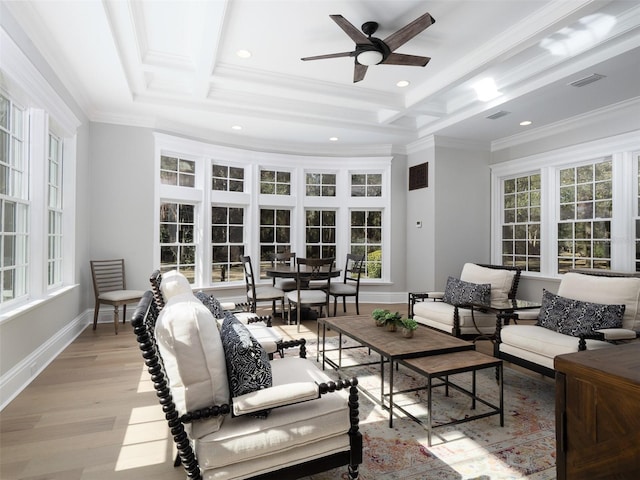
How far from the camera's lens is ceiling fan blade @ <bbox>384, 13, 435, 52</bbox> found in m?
2.98

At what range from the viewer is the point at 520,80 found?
4402 mm

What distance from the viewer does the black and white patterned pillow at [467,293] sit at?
442cm

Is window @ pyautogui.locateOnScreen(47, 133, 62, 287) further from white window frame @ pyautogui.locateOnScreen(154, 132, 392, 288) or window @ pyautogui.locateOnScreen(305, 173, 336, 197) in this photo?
window @ pyautogui.locateOnScreen(305, 173, 336, 197)

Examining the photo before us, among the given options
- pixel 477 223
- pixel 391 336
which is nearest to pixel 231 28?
pixel 391 336

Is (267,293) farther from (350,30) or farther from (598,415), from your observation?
(598,415)

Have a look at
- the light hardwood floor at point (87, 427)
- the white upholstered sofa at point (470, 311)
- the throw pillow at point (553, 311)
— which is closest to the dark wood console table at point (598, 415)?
the light hardwood floor at point (87, 427)

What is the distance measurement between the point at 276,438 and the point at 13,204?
10.5 ft

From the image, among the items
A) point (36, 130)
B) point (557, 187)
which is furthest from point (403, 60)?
point (557, 187)

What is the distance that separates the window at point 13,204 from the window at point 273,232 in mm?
3948

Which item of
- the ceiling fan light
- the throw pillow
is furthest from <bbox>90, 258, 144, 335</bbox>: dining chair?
the throw pillow

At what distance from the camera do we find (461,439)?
7.76 ft

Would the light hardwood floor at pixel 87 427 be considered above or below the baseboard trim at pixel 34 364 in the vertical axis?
below

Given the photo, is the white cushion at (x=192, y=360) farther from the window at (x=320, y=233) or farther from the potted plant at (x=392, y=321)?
the window at (x=320, y=233)

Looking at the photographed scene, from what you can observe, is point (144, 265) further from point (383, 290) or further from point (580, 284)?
point (580, 284)
